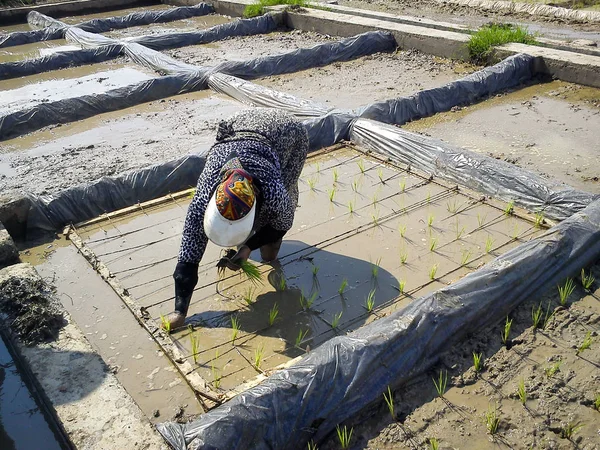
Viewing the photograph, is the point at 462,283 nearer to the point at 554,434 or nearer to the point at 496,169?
the point at 554,434

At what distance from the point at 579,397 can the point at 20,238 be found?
3.77 metres

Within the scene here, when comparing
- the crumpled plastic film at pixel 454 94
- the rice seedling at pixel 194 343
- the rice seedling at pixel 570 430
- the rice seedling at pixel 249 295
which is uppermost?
the crumpled plastic film at pixel 454 94

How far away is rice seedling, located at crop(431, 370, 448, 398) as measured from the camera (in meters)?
2.80

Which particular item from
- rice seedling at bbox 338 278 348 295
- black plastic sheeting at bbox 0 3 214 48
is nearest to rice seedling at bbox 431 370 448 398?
rice seedling at bbox 338 278 348 295

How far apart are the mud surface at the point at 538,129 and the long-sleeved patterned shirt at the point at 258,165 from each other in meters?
2.41

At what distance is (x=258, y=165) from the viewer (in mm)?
3100

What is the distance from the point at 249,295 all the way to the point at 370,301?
0.73m

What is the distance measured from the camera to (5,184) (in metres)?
5.19

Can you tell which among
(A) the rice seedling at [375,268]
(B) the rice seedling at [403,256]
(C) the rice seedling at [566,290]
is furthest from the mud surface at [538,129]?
(A) the rice seedling at [375,268]

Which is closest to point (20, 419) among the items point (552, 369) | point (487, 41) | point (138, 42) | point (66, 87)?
point (552, 369)

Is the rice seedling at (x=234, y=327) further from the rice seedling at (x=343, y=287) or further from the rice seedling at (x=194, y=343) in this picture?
the rice seedling at (x=343, y=287)

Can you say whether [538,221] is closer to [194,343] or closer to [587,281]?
[587,281]

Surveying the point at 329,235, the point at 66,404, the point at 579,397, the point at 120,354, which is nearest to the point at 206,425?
the point at 66,404

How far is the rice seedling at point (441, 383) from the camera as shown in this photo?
110 inches
